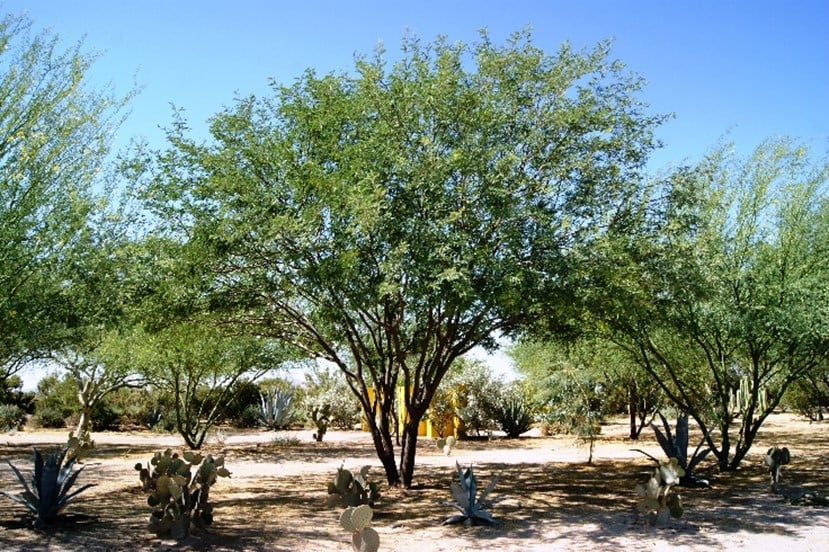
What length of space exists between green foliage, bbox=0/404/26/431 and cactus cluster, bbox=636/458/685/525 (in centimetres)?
3058

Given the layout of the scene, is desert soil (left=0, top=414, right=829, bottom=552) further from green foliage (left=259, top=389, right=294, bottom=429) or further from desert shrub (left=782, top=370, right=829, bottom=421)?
desert shrub (left=782, top=370, right=829, bottom=421)

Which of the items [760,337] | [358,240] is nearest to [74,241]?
[358,240]

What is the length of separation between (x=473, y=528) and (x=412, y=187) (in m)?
4.35

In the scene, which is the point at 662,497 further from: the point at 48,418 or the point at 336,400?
the point at 48,418

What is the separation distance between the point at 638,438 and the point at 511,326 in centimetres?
1555

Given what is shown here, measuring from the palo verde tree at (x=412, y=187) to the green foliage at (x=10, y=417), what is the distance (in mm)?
25466

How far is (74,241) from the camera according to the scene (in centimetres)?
852

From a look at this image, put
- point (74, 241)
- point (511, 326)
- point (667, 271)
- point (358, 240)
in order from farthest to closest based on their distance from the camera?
point (511, 326) < point (667, 271) < point (358, 240) < point (74, 241)

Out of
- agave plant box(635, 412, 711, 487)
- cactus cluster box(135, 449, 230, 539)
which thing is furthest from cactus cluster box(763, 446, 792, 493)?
cactus cluster box(135, 449, 230, 539)

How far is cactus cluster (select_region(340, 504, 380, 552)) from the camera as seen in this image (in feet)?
21.0

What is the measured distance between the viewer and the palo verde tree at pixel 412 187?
8.79 metres

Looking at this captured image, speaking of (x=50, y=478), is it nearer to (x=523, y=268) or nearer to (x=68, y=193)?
(x=68, y=193)

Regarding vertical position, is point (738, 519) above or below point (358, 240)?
below

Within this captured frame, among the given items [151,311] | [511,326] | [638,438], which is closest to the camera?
[151,311]
